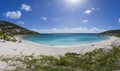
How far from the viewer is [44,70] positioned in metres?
8.55

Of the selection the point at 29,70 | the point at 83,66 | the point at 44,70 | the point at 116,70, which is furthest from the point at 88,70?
the point at 29,70

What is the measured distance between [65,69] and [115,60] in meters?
3.85

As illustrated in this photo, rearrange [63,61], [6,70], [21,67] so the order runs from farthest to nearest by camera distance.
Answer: [63,61], [21,67], [6,70]

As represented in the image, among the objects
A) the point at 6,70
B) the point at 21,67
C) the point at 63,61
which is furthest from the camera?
the point at 63,61

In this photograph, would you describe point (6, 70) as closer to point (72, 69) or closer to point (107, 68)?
point (72, 69)

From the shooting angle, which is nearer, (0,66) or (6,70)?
(6,70)

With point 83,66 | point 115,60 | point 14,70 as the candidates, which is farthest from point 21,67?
point 115,60

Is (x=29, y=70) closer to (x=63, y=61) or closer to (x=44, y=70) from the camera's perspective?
(x=44, y=70)

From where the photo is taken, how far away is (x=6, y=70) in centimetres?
834

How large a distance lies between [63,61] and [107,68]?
2791 millimetres

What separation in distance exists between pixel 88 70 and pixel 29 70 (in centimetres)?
318

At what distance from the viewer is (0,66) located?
29.9 feet

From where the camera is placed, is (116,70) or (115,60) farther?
(115,60)

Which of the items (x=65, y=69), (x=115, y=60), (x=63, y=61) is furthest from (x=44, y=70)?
(x=115, y=60)
